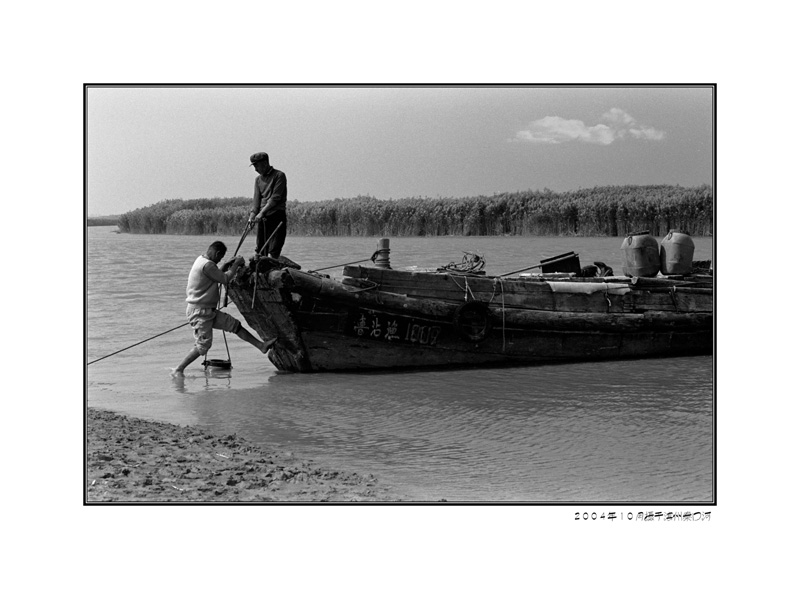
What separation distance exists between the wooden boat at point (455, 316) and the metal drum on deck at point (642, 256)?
0.70ft

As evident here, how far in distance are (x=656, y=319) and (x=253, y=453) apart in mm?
6056

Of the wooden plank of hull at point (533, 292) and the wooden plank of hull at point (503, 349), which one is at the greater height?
the wooden plank of hull at point (533, 292)

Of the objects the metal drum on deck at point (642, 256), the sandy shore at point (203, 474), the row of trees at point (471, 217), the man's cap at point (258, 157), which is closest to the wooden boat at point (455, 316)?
the metal drum on deck at point (642, 256)

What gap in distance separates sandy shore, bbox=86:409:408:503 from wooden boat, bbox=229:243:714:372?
260cm

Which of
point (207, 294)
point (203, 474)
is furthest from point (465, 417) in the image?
point (207, 294)

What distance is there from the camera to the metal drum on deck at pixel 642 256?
449 inches

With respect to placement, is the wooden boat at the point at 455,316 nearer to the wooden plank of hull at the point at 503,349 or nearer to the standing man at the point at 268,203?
the wooden plank of hull at the point at 503,349

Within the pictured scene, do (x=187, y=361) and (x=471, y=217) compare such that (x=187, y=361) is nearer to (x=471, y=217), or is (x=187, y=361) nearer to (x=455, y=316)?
(x=455, y=316)

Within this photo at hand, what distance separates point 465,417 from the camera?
839cm

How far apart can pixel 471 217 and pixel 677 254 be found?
44.1 feet

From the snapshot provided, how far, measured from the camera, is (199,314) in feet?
31.0

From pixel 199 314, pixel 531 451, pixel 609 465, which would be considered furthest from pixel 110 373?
pixel 609 465

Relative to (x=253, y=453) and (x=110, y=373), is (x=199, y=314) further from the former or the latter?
(x=253, y=453)

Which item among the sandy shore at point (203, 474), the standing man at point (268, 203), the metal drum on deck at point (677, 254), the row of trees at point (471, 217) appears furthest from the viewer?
the row of trees at point (471, 217)
